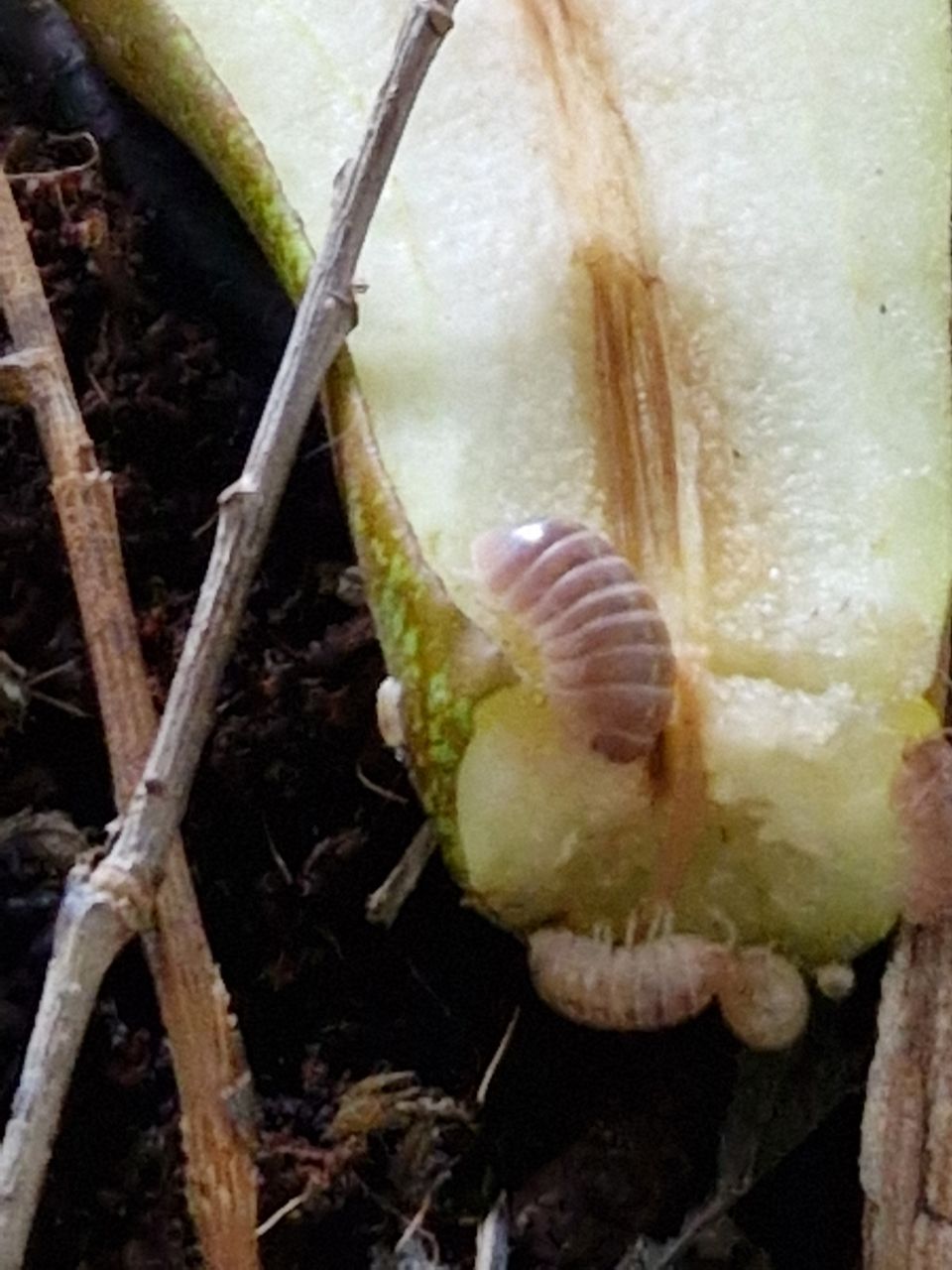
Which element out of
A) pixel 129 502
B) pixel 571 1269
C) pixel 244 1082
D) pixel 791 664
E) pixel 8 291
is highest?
pixel 8 291

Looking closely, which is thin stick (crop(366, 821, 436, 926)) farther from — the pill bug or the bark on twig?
the bark on twig

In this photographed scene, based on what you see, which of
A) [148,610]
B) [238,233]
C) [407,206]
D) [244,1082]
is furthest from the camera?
[238,233]

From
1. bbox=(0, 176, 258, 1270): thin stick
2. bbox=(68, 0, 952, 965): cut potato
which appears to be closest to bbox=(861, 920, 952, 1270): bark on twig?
bbox=(68, 0, 952, 965): cut potato

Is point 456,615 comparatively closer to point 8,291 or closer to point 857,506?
point 857,506

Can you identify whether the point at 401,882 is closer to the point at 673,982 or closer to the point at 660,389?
the point at 673,982

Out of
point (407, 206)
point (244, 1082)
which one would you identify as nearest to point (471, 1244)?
point (244, 1082)

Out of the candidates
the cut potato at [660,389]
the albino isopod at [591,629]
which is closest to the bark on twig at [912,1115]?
the cut potato at [660,389]

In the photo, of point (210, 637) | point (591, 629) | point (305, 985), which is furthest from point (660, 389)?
point (305, 985)
